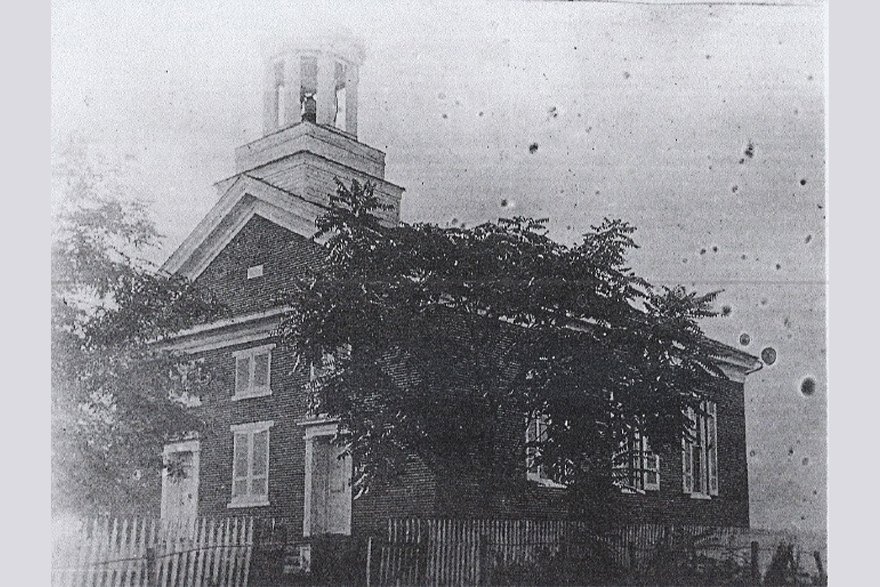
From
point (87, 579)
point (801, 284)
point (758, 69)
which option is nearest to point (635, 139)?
point (758, 69)

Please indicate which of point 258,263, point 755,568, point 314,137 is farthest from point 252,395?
point 755,568

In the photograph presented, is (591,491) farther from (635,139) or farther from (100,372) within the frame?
(100,372)

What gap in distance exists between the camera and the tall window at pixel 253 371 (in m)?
7.97

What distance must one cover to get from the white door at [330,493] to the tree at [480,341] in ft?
0.38

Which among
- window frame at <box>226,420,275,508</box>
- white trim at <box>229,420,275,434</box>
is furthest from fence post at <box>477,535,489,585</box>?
white trim at <box>229,420,275,434</box>

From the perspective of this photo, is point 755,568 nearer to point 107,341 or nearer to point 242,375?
point 242,375

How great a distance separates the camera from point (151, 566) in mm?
7719

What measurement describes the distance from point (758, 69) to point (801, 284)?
1.47 meters

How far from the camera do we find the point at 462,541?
7.83 meters

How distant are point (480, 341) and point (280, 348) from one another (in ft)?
4.21

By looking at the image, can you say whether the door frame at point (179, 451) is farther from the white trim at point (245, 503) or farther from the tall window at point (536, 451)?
the tall window at point (536, 451)

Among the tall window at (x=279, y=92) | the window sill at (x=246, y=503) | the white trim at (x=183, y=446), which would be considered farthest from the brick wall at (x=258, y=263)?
the window sill at (x=246, y=503)

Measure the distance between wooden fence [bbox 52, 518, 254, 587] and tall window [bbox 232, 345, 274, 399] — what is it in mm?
821

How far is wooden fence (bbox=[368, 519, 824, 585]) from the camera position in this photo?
779 centimetres
